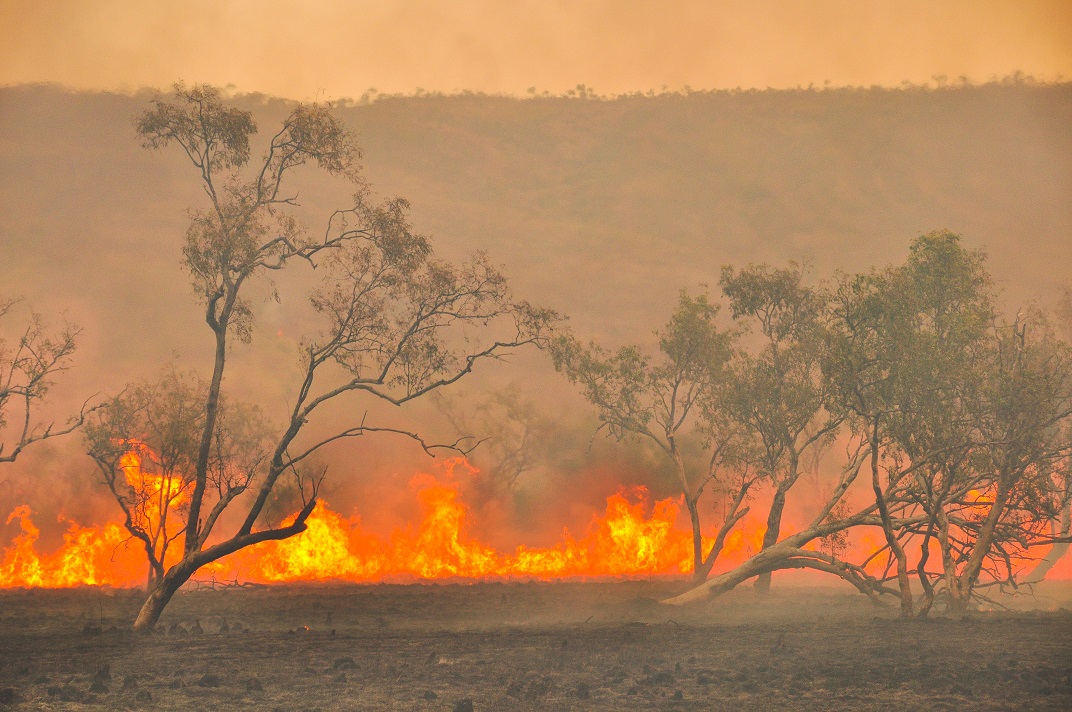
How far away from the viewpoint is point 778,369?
50.1m

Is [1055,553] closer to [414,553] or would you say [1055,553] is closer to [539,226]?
[414,553]

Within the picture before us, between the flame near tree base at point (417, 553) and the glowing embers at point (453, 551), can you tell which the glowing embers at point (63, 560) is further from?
the glowing embers at point (453, 551)

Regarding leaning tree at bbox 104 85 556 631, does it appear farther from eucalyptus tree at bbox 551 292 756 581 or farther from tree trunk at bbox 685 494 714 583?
tree trunk at bbox 685 494 714 583

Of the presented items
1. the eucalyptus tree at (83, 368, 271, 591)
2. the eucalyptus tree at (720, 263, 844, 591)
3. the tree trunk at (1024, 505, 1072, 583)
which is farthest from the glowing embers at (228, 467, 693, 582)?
the tree trunk at (1024, 505, 1072, 583)

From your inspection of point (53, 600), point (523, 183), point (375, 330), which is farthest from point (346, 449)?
point (523, 183)

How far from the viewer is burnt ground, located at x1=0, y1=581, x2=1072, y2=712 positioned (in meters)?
20.5

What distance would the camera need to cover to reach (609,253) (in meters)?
175

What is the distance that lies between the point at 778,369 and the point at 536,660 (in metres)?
27.8

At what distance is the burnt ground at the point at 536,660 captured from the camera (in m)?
20.5

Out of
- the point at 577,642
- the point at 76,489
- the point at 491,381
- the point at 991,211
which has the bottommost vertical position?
the point at 577,642

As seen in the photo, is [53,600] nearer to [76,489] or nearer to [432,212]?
[76,489]

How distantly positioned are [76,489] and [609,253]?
111 m

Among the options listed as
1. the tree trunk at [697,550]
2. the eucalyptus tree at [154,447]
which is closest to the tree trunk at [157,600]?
the eucalyptus tree at [154,447]

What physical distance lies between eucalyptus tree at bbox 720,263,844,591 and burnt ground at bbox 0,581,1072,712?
28.3 feet
